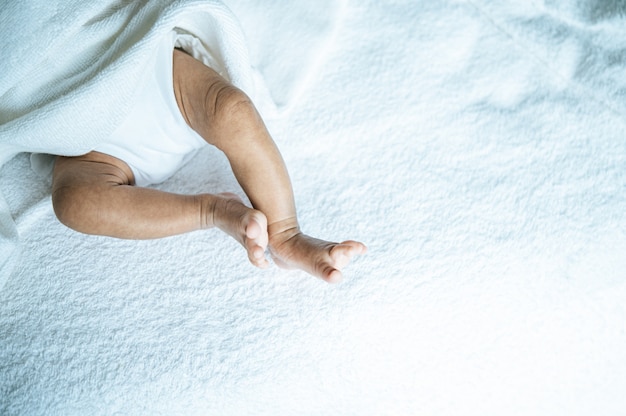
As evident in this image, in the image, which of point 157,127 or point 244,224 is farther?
point 157,127

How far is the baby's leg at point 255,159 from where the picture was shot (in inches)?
30.1

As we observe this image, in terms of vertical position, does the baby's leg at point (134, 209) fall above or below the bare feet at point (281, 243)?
below

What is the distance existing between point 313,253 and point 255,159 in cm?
16

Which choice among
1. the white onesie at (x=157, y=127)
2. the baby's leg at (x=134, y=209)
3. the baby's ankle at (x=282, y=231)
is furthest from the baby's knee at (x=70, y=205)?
the baby's ankle at (x=282, y=231)

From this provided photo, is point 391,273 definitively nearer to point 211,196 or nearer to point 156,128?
point 211,196

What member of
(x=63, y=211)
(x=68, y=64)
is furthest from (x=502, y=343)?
(x=68, y=64)

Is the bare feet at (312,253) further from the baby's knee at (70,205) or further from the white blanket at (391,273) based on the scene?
the baby's knee at (70,205)

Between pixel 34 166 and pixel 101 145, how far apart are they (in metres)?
0.15

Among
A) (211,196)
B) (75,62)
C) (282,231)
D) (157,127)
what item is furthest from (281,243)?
(75,62)

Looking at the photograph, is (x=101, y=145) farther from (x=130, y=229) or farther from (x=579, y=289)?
(x=579, y=289)

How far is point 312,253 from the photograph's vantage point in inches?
29.6

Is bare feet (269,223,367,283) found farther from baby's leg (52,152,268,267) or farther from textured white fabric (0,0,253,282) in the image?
textured white fabric (0,0,253,282)

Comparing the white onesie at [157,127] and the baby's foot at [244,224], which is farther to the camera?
the white onesie at [157,127]

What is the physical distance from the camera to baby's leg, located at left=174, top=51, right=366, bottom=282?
766 mm
